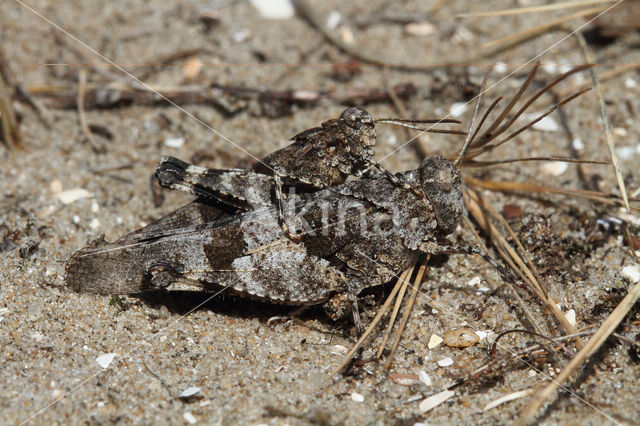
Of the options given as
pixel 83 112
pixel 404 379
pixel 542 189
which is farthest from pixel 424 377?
pixel 83 112

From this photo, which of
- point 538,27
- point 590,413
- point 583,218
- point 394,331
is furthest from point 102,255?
point 538,27

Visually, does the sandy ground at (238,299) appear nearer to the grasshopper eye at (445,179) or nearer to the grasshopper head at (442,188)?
the grasshopper head at (442,188)

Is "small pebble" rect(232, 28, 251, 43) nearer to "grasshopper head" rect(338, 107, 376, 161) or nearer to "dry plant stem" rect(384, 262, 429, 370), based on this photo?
"grasshopper head" rect(338, 107, 376, 161)

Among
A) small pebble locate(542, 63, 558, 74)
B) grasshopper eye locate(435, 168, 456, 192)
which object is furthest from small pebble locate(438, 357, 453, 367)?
small pebble locate(542, 63, 558, 74)

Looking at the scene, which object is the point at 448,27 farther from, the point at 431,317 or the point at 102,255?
the point at 102,255

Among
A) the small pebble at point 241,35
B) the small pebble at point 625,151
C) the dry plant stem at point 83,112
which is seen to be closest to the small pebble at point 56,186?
the dry plant stem at point 83,112

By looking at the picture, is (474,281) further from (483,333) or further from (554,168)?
(554,168)
